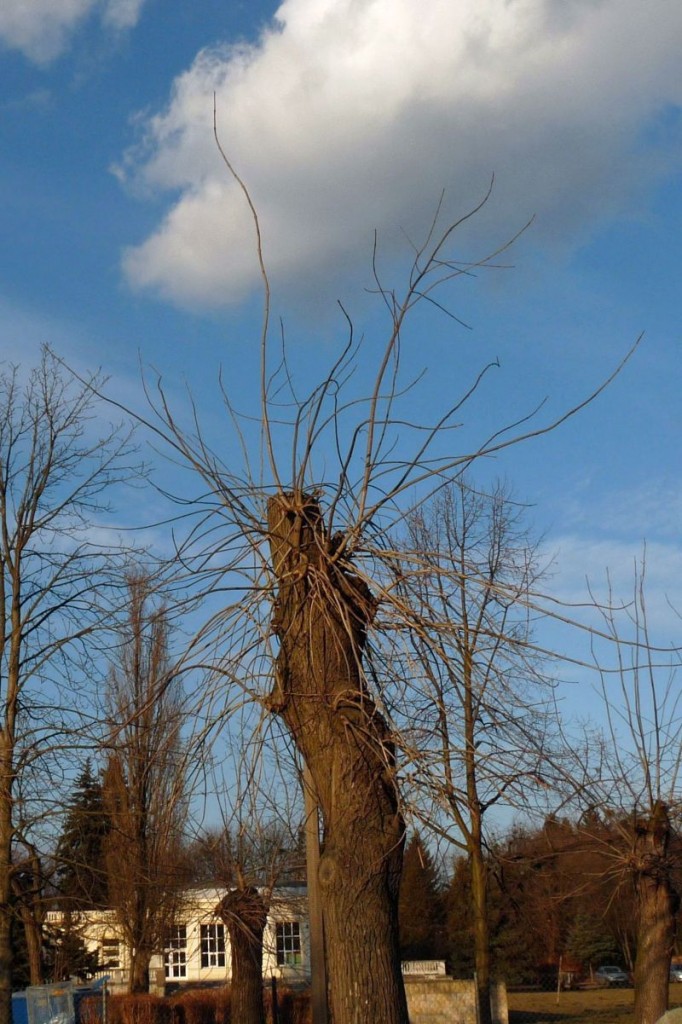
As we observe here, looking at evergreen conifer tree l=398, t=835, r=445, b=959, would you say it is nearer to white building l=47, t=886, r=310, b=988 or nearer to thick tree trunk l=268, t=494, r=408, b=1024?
white building l=47, t=886, r=310, b=988

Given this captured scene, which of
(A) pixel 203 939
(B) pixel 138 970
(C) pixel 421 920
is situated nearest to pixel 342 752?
(B) pixel 138 970

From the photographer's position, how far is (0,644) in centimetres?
1419

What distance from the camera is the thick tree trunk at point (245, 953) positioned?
18.9m

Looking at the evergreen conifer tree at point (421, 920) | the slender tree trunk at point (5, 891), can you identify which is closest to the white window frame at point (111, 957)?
the evergreen conifer tree at point (421, 920)

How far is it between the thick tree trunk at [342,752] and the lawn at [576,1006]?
22972 millimetres

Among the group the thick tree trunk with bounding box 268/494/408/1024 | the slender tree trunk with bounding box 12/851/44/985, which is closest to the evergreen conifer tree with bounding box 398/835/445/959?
the slender tree trunk with bounding box 12/851/44/985

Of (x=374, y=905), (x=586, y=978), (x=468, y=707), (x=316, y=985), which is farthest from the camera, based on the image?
(x=586, y=978)

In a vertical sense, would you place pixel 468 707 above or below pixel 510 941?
above

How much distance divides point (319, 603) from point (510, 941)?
40.2m

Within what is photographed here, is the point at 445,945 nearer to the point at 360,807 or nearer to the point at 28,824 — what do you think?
the point at 28,824

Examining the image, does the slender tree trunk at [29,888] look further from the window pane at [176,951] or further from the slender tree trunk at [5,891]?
the window pane at [176,951]

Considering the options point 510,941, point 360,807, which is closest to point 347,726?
point 360,807

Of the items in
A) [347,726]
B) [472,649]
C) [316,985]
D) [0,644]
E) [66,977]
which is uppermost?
[0,644]

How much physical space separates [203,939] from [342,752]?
29.8 meters
